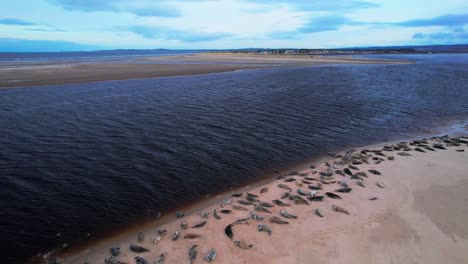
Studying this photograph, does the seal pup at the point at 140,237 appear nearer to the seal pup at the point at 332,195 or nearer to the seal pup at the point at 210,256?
the seal pup at the point at 210,256

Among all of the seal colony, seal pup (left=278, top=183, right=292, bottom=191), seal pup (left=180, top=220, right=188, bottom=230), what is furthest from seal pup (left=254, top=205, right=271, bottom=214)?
seal pup (left=180, top=220, right=188, bottom=230)

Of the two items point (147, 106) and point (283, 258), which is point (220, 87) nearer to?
point (147, 106)

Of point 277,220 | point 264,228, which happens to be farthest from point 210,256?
point 277,220

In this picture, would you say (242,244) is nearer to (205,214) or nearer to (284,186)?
(205,214)

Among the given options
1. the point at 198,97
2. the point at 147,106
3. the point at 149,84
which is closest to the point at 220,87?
the point at 198,97

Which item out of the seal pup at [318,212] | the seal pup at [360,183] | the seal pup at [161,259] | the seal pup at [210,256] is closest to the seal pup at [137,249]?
the seal pup at [161,259]

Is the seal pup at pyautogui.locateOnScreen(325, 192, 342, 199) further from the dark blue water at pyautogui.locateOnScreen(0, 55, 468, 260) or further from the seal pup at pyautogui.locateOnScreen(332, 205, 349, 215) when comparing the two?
the dark blue water at pyautogui.locateOnScreen(0, 55, 468, 260)
